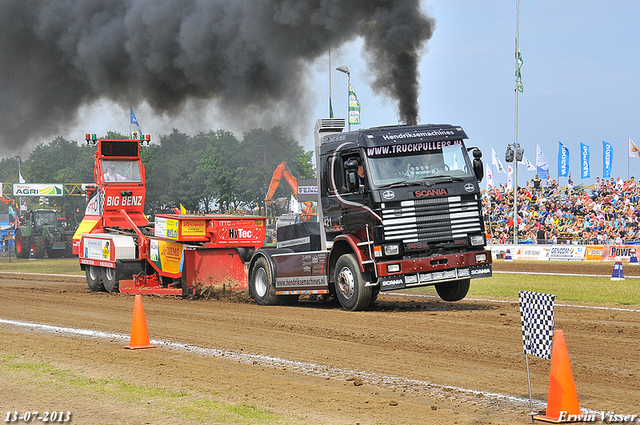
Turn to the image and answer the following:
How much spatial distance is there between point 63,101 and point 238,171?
32745 millimetres

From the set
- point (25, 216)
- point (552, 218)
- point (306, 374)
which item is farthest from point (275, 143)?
point (306, 374)

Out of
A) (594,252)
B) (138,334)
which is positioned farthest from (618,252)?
(138,334)

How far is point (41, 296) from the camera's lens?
672 inches

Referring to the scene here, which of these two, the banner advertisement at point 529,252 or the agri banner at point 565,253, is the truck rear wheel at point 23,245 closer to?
the banner advertisement at point 529,252

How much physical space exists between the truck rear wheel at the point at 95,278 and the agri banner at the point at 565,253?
20.0 meters

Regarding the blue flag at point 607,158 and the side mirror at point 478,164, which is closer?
→ the side mirror at point 478,164

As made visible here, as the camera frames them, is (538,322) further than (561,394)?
Yes

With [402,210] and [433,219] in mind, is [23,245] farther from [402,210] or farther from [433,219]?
[433,219]

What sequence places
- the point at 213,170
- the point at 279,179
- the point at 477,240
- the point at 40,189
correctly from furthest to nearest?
the point at 40,189 → the point at 213,170 → the point at 279,179 → the point at 477,240

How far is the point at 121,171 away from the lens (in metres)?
20.2

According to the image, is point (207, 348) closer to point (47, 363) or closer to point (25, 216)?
point (47, 363)

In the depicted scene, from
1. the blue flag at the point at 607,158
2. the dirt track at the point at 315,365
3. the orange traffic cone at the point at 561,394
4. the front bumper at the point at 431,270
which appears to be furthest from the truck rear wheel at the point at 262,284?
the blue flag at the point at 607,158

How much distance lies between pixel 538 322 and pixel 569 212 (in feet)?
106

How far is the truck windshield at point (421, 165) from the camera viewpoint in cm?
1220
